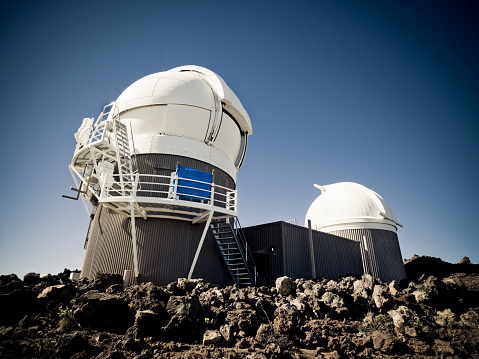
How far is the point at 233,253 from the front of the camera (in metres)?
13.8

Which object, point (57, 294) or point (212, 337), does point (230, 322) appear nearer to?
point (212, 337)

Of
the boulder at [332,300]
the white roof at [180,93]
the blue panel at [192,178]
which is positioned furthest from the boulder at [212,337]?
the white roof at [180,93]

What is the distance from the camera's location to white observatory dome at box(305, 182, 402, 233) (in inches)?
866

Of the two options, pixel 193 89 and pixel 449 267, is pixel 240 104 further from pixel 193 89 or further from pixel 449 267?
pixel 449 267

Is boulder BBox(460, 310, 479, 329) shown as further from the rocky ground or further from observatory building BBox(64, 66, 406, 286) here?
observatory building BBox(64, 66, 406, 286)

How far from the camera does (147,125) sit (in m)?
13.6

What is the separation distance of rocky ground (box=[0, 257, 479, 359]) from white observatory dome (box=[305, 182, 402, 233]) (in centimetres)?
1153

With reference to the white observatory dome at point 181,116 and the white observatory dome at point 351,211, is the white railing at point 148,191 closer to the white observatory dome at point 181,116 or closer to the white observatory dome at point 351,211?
the white observatory dome at point 181,116

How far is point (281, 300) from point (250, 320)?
236cm

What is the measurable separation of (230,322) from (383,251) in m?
17.9

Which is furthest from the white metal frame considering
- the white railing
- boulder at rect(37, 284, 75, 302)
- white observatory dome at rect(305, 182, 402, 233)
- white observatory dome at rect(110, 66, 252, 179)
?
white observatory dome at rect(305, 182, 402, 233)

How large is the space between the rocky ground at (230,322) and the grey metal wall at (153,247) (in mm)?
1317

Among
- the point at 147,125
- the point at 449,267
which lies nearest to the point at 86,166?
the point at 147,125

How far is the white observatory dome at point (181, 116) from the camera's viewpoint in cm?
1336
